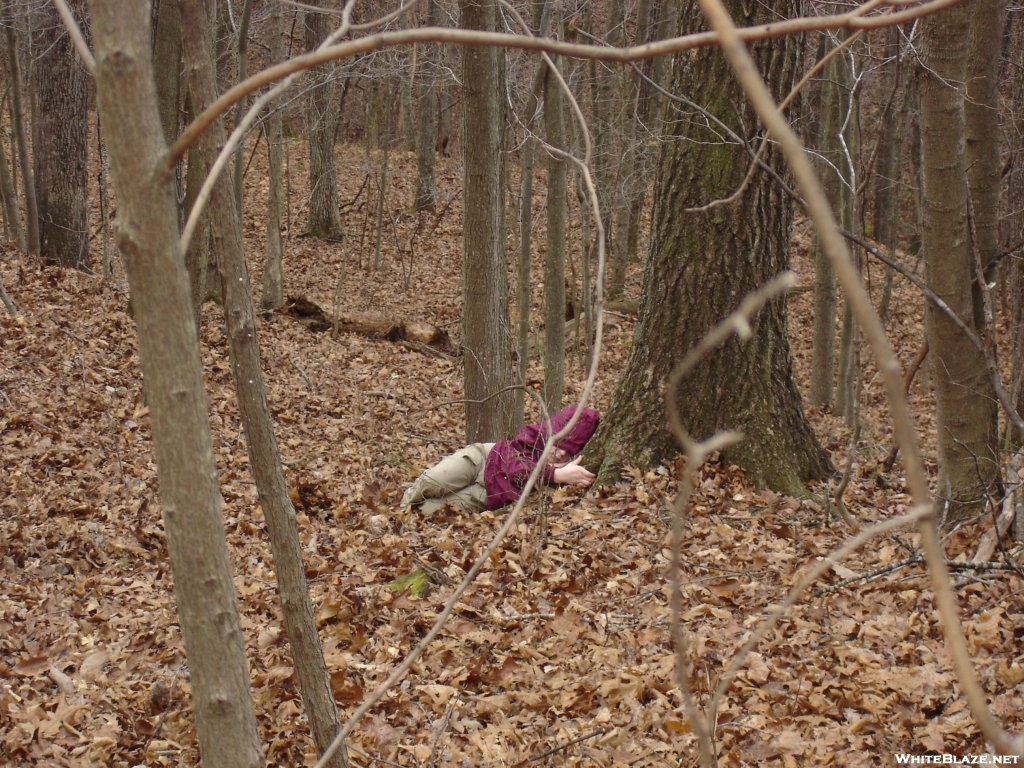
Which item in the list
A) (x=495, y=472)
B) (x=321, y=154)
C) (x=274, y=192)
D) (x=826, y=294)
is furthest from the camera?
(x=321, y=154)

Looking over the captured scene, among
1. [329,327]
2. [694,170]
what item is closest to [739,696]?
[694,170]

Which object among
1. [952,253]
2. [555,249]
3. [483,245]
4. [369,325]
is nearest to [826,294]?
[555,249]

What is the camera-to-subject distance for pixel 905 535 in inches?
161

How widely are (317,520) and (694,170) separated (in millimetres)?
3293

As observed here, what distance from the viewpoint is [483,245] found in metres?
6.02

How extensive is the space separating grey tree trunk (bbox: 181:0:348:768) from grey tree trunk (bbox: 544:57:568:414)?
18.1 ft

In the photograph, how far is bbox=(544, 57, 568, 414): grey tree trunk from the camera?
770 centimetres

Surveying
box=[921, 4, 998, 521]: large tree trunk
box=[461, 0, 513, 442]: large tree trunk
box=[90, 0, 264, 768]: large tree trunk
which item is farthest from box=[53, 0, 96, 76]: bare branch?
box=[461, 0, 513, 442]: large tree trunk

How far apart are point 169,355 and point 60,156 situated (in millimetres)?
11995

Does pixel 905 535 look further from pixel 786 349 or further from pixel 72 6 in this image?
pixel 72 6

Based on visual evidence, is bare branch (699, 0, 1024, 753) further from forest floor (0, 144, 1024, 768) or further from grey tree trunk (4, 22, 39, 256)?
grey tree trunk (4, 22, 39, 256)

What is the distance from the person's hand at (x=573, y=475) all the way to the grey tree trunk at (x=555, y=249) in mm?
2694

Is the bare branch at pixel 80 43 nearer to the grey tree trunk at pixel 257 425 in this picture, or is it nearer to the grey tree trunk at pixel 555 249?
the grey tree trunk at pixel 257 425

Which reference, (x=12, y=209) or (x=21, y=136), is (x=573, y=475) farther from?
(x=12, y=209)
